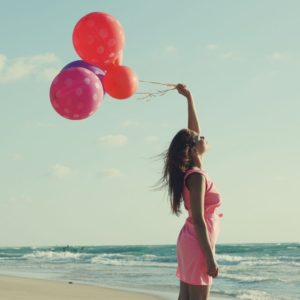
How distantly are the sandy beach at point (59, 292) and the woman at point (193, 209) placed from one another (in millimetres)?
7495

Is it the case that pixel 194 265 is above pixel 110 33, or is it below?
below

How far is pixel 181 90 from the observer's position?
4309mm

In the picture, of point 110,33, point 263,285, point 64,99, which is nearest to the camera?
point 64,99

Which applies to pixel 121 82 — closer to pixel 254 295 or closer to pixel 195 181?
pixel 195 181

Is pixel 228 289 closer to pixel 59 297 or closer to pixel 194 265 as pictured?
pixel 59 297

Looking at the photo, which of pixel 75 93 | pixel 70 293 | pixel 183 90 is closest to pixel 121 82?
pixel 75 93

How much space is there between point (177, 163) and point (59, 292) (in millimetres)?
9078

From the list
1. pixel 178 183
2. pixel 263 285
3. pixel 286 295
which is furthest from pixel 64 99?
pixel 263 285

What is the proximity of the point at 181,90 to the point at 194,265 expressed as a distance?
1.43 meters

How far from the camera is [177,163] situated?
3467 millimetres

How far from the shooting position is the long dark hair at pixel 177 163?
136 inches

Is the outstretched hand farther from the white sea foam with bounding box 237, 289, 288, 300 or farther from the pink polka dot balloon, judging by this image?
the white sea foam with bounding box 237, 289, 288, 300

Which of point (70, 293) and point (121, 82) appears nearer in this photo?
point (121, 82)

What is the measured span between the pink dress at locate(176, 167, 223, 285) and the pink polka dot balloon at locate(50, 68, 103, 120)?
5.51 ft
